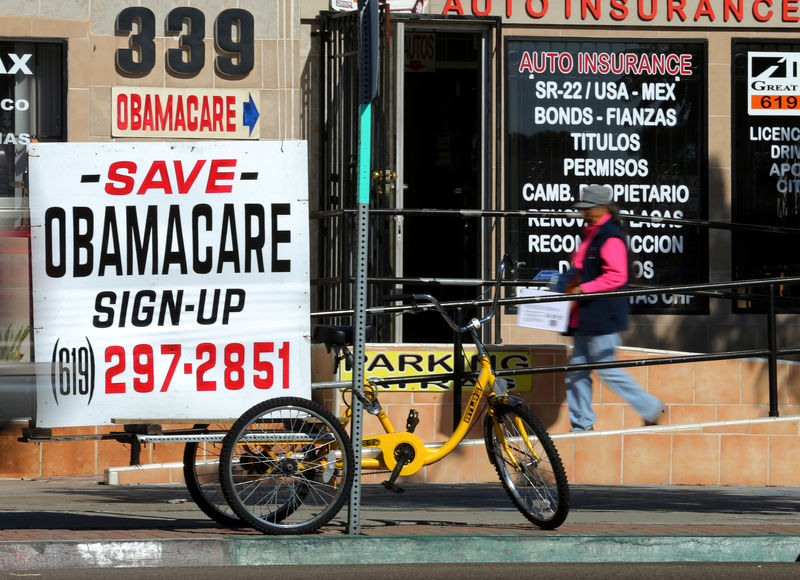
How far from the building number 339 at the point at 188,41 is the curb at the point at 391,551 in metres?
6.46

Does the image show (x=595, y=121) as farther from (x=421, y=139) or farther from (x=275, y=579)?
(x=275, y=579)

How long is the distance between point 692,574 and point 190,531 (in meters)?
2.52

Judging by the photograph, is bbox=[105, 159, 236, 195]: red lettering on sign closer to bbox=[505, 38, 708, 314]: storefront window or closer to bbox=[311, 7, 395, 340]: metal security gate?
bbox=[311, 7, 395, 340]: metal security gate

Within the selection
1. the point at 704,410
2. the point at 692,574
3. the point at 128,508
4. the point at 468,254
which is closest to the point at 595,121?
the point at 468,254

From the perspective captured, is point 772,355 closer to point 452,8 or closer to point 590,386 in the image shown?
point 590,386

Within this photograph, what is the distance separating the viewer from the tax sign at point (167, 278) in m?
7.45

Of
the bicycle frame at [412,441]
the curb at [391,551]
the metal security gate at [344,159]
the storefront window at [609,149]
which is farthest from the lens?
the storefront window at [609,149]

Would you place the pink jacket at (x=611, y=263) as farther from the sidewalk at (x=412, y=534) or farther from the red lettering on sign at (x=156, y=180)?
the red lettering on sign at (x=156, y=180)

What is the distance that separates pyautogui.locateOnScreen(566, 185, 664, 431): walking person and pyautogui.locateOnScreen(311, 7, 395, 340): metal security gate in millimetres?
2063

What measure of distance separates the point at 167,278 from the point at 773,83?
7.71 meters

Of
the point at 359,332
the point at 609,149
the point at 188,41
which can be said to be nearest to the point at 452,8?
the point at 609,149

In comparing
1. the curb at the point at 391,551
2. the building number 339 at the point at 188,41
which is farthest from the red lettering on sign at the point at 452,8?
the curb at the point at 391,551

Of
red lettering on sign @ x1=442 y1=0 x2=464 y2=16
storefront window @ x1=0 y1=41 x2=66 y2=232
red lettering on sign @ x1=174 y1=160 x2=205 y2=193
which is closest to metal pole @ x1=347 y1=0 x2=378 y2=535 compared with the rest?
red lettering on sign @ x1=174 y1=160 x2=205 y2=193

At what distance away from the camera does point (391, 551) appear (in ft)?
23.3
